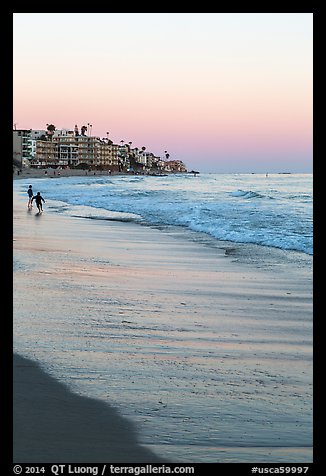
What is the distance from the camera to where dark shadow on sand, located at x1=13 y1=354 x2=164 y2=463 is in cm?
357

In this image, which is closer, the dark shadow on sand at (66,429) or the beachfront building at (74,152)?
the dark shadow on sand at (66,429)

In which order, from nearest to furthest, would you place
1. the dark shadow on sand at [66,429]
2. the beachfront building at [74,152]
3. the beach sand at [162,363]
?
the dark shadow on sand at [66,429]
the beach sand at [162,363]
the beachfront building at [74,152]

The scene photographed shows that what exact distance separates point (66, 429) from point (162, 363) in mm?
1602

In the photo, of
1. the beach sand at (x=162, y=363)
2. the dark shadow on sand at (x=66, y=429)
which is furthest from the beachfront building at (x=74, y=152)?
the dark shadow on sand at (x=66, y=429)

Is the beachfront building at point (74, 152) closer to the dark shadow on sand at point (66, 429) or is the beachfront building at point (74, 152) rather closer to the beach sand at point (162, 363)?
the beach sand at point (162, 363)

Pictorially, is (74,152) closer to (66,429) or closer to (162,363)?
(162,363)

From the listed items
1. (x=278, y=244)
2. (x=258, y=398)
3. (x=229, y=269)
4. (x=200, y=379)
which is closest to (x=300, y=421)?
(x=258, y=398)

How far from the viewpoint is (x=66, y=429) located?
3924 millimetres

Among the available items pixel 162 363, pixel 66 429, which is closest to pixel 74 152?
pixel 162 363

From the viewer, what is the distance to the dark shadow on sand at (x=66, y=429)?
3568mm

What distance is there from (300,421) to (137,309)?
145 inches

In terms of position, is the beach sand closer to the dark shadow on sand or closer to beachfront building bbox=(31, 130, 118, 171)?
the dark shadow on sand
